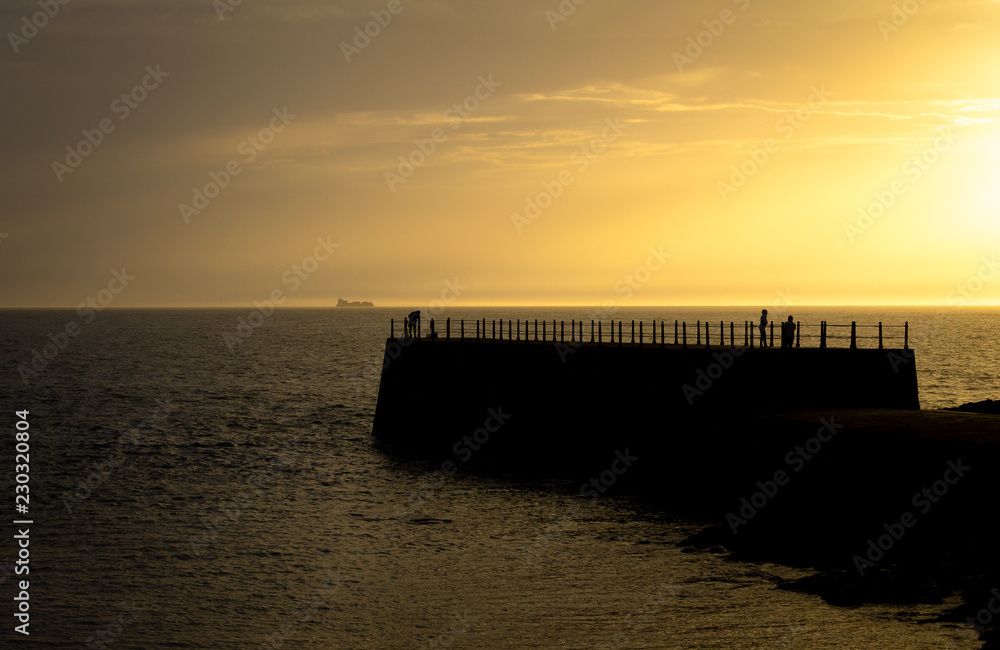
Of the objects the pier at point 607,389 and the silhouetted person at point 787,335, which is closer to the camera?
the pier at point 607,389

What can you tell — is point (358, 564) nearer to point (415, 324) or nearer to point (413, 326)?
point (413, 326)

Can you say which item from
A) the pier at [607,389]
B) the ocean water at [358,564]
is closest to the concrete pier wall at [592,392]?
the pier at [607,389]

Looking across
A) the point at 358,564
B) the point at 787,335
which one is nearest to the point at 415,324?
the point at 787,335

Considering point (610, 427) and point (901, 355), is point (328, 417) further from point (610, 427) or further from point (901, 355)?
point (901, 355)

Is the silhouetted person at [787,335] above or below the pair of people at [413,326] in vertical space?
below

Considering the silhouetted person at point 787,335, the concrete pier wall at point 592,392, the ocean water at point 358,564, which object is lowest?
the ocean water at point 358,564

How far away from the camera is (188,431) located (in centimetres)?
4953

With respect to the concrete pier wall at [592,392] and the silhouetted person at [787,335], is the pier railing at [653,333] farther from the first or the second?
the concrete pier wall at [592,392]

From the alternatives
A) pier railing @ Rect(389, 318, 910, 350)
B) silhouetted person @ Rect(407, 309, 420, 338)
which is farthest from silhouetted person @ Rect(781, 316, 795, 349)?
silhouetted person @ Rect(407, 309, 420, 338)

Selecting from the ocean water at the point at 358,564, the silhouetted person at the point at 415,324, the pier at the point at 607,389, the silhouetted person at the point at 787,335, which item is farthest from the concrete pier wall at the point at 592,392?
the silhouetted person at the point at 415,324

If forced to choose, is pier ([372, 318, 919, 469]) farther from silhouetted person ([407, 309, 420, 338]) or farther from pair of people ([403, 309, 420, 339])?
pair of people ([403, 309, 420, 339])

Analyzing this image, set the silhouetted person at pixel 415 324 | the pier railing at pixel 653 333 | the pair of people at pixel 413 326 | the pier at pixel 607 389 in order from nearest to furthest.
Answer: the pier at pixel 607 389
the pier railing at pixel 653 333
the silhouetted person at pixel 415 324
the pair of people at pixel 413 326

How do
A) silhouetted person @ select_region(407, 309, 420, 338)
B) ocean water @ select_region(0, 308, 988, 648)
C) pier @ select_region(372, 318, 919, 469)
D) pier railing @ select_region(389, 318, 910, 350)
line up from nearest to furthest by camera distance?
1. ocean water @ select_region(0, 308, 988, 648)
2. pier @ select_region(372, 318, 919, 469)
3. pier railing @ select_region(389, 318, 910, 350)
4. silhouetted person @ select_region(407, 309, 420, 338)

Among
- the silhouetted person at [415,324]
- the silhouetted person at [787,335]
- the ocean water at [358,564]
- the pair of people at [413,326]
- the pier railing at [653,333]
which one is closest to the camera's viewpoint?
the ocean water at [358,564]
